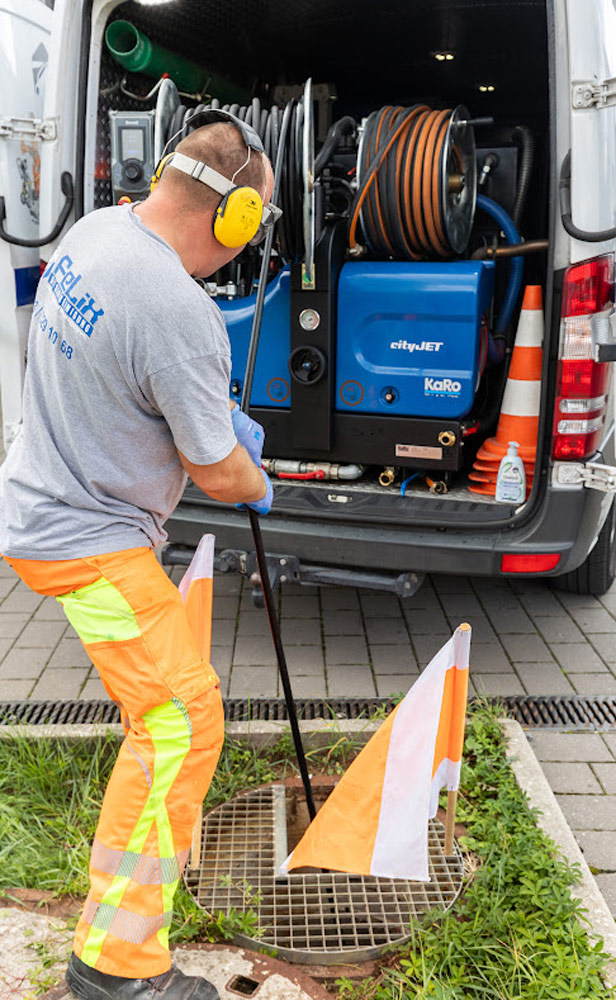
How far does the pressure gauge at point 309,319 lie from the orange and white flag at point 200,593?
1442mm

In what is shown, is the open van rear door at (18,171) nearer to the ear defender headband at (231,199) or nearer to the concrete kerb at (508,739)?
the concrete kerb at (508,739)

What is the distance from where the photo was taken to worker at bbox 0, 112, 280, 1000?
1966 mm

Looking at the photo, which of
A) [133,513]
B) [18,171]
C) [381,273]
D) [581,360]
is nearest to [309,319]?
[381,273]

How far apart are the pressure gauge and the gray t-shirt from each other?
1.85 m

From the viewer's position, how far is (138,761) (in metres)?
2.06

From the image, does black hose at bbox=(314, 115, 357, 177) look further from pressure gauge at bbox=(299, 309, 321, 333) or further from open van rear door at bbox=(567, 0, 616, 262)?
open van rear door at bbox=(567, 0, 616, 262)

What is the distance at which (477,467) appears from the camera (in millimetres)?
3965

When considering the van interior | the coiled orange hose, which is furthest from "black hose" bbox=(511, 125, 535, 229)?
the coiled orange hose

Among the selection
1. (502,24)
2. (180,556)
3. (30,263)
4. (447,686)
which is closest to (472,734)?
(447,686)

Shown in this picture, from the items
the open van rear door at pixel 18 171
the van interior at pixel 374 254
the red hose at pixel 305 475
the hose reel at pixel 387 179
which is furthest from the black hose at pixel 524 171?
the open van rear door at pixel 18 171

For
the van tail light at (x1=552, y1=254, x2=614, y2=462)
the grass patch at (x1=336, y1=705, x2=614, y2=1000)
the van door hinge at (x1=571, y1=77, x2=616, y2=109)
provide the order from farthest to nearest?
1. the van tail light at (x1=552, y1=254, x2=614, y2=462)
2. the van door hinge at (x1=571, y1=77, x2=616, y2=109)
3. the grass patch at (x1=336, y1=705, x2=614, y2=1000)

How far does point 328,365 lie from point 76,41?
159 cm

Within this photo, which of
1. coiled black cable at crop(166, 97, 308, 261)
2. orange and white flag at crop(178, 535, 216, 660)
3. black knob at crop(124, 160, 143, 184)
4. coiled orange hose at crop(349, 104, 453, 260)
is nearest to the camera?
orange and white flag at crop(178, 535, 216, 660)

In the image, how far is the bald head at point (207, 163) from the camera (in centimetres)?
202
